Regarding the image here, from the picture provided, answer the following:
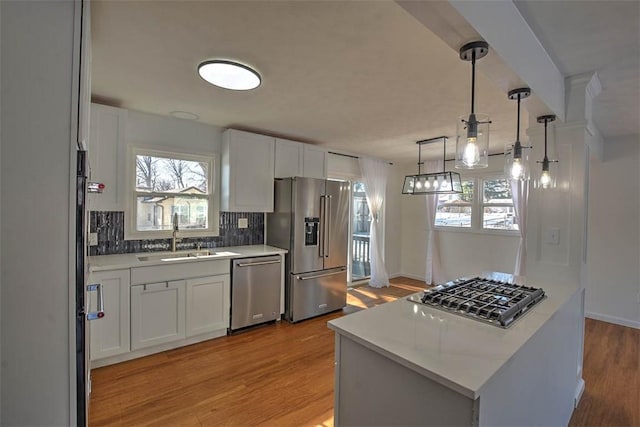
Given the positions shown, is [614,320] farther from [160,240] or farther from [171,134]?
[171,134]

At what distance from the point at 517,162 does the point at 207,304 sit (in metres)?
2.93

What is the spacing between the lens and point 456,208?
5262mm

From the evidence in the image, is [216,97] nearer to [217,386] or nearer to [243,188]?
[243,188]

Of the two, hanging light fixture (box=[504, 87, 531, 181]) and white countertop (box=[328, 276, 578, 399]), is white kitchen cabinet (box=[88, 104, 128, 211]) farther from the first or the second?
hanging light fixture (box=[504, 87, 531, 181])

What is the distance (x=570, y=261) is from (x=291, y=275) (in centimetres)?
262

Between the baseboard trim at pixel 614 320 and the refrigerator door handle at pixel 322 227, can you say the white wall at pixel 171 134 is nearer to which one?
the refrigerator door handle at pixel 322 227

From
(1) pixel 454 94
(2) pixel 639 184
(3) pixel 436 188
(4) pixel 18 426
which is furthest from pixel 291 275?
(2) pixel 639 184

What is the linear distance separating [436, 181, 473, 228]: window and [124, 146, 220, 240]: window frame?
3820 mm

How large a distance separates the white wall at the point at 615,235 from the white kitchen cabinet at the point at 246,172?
4110 mm

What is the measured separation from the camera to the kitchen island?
0.95 m

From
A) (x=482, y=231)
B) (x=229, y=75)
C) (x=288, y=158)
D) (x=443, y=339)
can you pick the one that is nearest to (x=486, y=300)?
(x=443, y=339)

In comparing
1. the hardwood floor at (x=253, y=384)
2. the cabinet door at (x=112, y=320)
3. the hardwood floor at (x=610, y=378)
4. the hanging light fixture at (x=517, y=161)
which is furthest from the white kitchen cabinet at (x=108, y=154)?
the hardwood floor at (x=610, y=378)

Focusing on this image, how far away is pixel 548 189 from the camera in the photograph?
2229 millimetres

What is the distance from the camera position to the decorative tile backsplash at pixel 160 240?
2.94 metres
